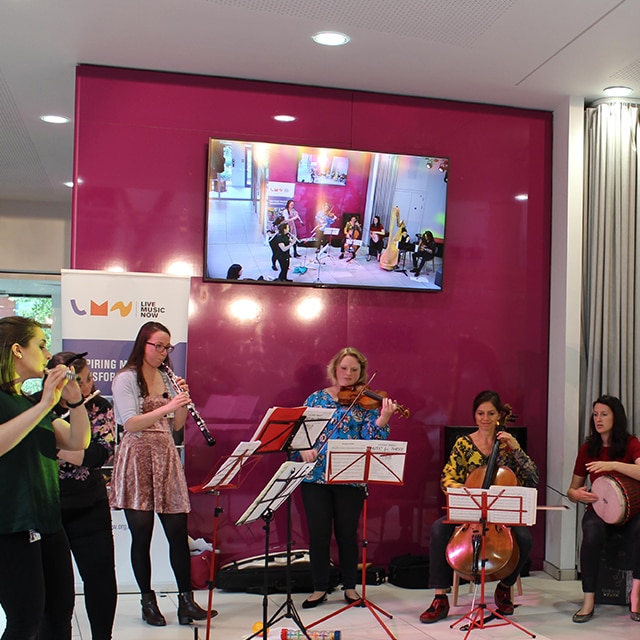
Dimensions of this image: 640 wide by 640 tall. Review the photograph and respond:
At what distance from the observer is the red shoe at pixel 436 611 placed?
4652mm

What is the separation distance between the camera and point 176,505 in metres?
4.46

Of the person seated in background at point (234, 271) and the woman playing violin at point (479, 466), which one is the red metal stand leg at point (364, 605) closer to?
the woman playing violin at point (479, 466)

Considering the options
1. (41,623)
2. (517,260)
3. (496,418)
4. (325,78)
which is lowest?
(41,623)

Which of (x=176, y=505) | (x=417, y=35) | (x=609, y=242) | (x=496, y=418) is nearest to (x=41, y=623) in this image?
(x=176, y=505)

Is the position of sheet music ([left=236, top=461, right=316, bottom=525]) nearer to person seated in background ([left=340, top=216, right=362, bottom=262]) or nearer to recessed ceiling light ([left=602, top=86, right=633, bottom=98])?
person seated in background ([left=340, top=216, right=362, bottom=262])

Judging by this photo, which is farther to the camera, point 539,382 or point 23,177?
point 23,177

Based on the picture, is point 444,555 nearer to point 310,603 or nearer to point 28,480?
point 310,603

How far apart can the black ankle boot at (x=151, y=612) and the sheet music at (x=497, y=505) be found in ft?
5.26

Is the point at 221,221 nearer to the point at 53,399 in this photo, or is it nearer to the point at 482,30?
the point at 482,30

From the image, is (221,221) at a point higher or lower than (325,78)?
lower

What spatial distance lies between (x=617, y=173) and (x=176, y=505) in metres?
3.71

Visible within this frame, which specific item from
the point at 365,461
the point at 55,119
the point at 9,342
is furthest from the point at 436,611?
the point at 55,119

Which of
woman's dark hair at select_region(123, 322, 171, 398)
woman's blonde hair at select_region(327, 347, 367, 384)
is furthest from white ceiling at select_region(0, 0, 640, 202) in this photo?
woman's blonde hair at select_region(327, 347, 367, 384)

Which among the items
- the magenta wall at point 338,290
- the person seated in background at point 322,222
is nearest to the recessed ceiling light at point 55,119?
the magenta wall at point 338,290
